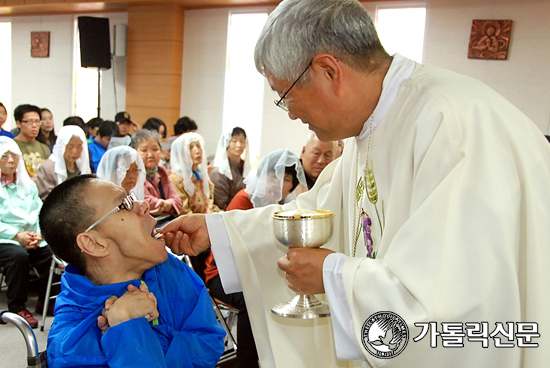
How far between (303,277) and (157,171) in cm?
420

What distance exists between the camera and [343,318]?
4.55 feet

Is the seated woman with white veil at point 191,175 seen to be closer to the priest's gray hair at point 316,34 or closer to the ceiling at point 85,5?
the priest's gray hair at point 316,34

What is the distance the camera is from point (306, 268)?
145 centimetres

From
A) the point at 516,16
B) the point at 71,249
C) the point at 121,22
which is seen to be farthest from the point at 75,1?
the point at 71,249

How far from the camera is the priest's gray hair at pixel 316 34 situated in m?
1.45

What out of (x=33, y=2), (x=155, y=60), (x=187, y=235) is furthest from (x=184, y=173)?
(x=33, y=2)

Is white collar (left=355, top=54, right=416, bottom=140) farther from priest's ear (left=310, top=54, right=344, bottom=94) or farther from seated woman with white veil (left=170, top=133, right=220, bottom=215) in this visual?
seated woman with white veil (left=170, top=133, right=220, bottom=215)

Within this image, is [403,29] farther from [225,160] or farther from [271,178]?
[271,178]

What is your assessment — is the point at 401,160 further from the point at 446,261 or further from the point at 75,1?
the point at 75,1

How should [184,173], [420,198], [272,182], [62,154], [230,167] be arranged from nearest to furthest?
1. [420,198]
2. [272,182]
3. [62,154]
4. [184,173]
5. [230,167]

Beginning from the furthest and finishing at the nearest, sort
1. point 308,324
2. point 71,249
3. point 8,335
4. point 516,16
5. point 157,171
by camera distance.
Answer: point 516,16 < point 157,171 < point 8,335 < point 308,324 < point 71,249

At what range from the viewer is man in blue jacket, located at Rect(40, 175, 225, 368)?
5.56ft

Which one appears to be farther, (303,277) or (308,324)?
(308,324)

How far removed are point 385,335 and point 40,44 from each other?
13229 mm
